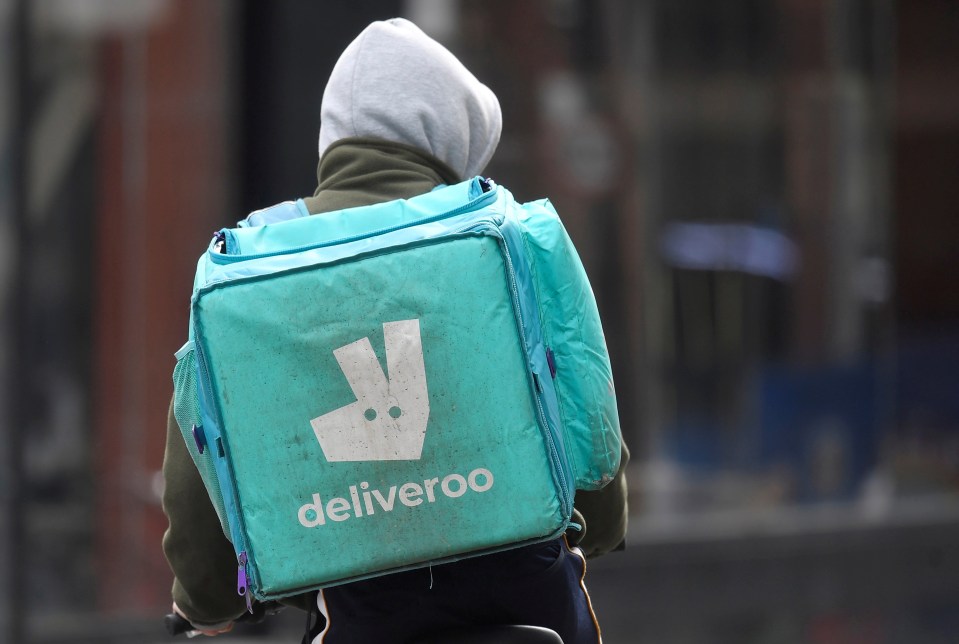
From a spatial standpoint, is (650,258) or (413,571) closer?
(413,571)

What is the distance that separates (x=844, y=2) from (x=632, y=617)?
3.47 meters

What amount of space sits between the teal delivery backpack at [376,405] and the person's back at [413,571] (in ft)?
0.41

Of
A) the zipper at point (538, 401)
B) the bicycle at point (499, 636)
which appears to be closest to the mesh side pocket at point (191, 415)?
the bicycle at point (499, 636)

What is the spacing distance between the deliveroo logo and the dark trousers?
227 mm

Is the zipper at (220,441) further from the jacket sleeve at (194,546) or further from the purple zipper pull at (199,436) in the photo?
the jacket sleeve at (194,546)

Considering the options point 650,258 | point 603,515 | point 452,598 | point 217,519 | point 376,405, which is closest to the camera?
point 376,405

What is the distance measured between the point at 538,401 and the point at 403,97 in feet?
1.87

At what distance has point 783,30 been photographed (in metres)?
7.50

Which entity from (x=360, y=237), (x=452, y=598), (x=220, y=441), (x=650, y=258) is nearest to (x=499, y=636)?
(x=452, y=598)

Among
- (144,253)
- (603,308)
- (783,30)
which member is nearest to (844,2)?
(783,30)

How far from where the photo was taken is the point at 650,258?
724cm

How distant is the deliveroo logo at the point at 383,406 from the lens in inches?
77.1

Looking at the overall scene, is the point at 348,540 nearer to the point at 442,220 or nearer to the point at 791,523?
the point at 442,220

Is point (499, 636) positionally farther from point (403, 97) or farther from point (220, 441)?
point (403, 97)
